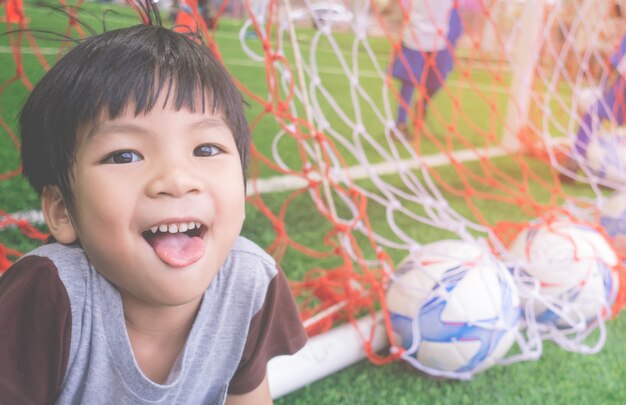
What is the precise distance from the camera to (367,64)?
6828 mm

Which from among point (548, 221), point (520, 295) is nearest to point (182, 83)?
point (520, 295)

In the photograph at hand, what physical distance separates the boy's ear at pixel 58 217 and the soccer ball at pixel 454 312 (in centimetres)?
76

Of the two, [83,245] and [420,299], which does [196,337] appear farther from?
[420,299]

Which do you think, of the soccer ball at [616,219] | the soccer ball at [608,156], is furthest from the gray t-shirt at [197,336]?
the soccer ball at [608,156]

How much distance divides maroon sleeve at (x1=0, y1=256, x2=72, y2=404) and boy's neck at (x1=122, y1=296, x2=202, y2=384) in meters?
0.09

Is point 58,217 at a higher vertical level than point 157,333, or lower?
higher

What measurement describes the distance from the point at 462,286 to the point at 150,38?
2.75 ft

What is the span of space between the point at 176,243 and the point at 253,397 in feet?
1.12

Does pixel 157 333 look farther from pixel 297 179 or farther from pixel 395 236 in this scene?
pixel 297 179

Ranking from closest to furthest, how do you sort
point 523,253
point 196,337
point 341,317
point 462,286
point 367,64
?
point 196,337
point 462,286
point 341,317
point 523,253
point 367,64

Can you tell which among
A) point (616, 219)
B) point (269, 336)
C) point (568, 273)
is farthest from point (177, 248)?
point (616, 219)

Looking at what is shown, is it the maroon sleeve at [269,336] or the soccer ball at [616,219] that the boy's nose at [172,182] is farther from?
the soccer ball at [616,219]

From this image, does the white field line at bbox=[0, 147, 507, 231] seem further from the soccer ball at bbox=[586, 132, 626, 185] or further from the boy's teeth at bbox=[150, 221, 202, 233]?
the boy's teeth at bbox=[150, 221, 202, 233]

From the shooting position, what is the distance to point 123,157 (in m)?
0.74
